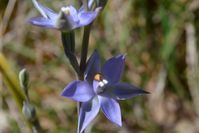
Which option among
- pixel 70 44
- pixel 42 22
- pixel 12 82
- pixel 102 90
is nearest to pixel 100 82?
pixel 102 90

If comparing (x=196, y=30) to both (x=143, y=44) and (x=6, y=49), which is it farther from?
(x=6, y=49)

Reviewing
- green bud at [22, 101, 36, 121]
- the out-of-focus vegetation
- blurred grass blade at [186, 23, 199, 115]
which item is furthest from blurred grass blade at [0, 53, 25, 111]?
blurred grass blade at [186, 23, 199, 115]

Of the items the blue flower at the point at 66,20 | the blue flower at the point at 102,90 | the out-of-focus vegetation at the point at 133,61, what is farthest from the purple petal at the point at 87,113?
the out-of-focus vegetation at the point at 133,61

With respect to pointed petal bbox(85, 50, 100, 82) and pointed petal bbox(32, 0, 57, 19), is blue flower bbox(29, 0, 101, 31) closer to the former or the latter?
pointed petal bbox(32, 0, 57, 19)

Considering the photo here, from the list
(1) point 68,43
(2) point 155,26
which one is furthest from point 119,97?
(2) point 155,26

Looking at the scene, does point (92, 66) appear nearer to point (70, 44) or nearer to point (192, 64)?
point (70, 44)
